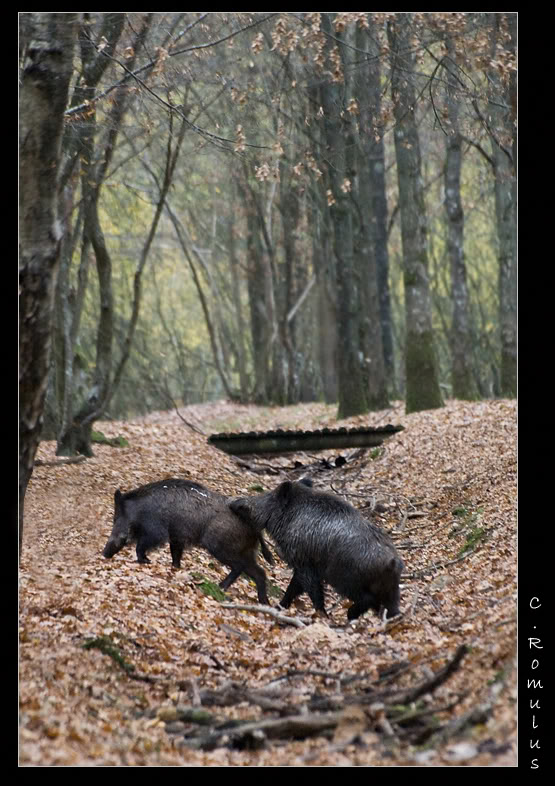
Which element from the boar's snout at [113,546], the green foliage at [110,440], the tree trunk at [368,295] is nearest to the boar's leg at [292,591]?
the boar's snout at [113,546]

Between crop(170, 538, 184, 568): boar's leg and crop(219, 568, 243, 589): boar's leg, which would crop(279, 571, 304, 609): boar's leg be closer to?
crop(219, 568, 243, 589): boar's leg

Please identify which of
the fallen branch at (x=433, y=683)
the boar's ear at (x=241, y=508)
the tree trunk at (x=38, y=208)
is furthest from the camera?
the boar's ear at (x=241, y=508)

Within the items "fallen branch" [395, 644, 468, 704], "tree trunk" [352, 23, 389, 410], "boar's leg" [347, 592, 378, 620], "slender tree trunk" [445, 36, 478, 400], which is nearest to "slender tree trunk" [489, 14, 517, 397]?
"slender tree trunk" [445, 36, 478, 400]

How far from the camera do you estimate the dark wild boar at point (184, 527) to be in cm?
923

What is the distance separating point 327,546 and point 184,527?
175cm

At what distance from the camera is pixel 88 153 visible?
14.1 metres

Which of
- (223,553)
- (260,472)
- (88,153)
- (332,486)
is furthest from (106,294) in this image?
(223,553)

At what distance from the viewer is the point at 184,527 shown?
9500 millimetres

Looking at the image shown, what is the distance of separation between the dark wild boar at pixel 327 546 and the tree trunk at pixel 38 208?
10.8ft

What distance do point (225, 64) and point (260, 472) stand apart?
689 cm

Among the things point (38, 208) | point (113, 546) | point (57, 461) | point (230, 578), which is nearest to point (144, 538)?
point (113, 546)

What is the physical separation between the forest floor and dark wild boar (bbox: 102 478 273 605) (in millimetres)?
268

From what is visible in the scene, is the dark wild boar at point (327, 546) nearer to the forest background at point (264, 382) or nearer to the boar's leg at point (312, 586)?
the boar's leg at point (312, 586)

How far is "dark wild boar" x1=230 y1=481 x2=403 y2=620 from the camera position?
27.0ft
